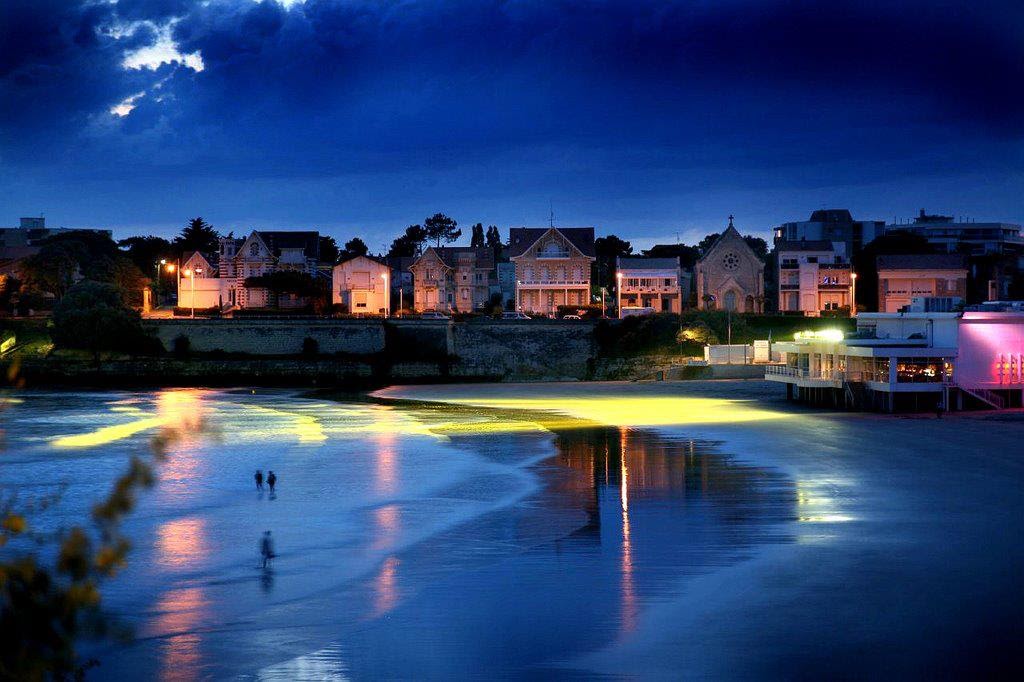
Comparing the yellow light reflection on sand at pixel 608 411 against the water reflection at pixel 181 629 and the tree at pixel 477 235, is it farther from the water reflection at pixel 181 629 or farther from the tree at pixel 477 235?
the tree at pixel 477 235

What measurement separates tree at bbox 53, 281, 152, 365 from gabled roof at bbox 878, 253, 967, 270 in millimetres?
64955

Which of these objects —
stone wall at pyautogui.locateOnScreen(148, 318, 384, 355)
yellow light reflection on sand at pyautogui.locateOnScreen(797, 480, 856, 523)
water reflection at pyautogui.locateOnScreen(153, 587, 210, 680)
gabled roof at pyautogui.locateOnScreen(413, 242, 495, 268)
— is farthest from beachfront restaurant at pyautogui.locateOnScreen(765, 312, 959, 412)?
gabled roof at pyautogui.locateOnScreen(413, 242, 495, 268)

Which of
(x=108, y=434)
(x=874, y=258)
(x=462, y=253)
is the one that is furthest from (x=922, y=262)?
(x=108, y=434)

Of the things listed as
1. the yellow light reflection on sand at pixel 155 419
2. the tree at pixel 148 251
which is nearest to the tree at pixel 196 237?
the tree at pixel 148 251

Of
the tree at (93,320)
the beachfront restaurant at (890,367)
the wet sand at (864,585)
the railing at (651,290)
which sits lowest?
the wet sand at (864,585)

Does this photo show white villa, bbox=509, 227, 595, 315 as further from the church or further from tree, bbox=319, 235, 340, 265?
tree, bbox=319, 235, 340, 265

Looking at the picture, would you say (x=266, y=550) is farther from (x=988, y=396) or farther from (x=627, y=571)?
(x=988, y=396)

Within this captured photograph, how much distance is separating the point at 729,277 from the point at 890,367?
46333 millimetres

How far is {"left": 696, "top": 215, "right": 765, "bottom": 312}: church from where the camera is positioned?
10112 cm

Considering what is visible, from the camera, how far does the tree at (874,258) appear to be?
10594 centimetres

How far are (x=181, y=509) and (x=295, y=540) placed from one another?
18.4 ft

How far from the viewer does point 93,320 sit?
82562 millimetres

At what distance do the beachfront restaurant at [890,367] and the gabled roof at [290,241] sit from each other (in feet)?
200

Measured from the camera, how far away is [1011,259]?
113 metres
